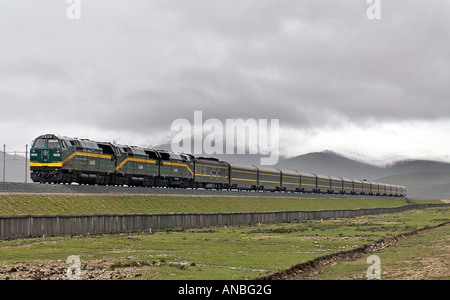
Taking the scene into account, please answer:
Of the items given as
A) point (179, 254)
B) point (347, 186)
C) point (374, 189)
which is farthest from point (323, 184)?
point (179, 254)

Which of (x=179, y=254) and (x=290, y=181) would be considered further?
A: (x=290, y=181)

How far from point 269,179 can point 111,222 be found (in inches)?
2700

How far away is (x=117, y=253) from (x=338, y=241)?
19.0m

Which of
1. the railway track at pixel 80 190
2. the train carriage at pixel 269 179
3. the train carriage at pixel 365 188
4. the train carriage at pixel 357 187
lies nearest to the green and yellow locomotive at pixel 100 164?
the railway track at pixel 80 190

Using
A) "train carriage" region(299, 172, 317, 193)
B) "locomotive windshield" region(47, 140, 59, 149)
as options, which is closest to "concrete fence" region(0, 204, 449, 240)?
"locomotive windshield" region(47, 140, 59, 149)

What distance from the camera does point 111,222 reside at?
4766 centimetres

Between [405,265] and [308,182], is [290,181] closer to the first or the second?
[308,182]

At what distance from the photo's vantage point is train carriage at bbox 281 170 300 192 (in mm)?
120319

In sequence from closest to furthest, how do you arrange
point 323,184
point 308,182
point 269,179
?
point 269,179, point 308,182, point 323,184

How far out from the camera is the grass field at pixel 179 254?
25.4 metres

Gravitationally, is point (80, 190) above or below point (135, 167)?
below

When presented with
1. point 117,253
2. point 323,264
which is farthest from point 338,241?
point 117,253

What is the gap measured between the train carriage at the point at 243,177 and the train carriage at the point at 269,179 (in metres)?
1.87

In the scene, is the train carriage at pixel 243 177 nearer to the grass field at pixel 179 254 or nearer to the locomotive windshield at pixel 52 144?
the locomotive windshield at pixel 52 144
